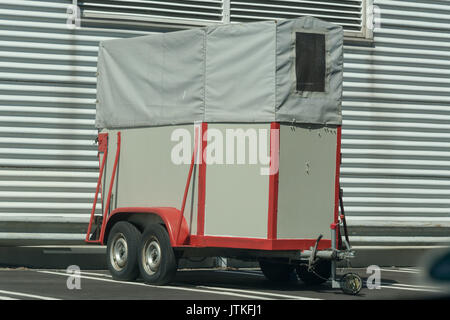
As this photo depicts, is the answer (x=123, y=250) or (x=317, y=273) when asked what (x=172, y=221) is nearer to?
(x=123, y=250)

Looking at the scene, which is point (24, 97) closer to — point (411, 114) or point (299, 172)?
point (299, 172)

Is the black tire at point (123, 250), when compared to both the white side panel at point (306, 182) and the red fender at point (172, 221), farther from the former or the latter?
the white side panel at point (306, 182)

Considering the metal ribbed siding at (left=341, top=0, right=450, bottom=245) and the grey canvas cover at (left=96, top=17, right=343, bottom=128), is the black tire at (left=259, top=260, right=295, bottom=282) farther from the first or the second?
the metal ribbed siding at (left=341, top=0, right=450, bottom=245)

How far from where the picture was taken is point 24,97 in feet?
49.3

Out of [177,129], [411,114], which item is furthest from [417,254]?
[177,129]

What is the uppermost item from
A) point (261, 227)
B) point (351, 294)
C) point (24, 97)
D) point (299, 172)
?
point (24, 97)

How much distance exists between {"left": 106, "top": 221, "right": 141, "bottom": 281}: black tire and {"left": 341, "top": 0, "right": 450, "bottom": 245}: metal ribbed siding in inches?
220

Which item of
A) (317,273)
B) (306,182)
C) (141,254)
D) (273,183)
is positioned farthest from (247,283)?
(273,183)

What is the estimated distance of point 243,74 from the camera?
456 inches

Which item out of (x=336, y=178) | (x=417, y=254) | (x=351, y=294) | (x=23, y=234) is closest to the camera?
(x=351, y=294)

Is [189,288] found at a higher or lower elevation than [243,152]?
lower

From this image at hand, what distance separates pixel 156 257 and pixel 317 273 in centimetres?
234

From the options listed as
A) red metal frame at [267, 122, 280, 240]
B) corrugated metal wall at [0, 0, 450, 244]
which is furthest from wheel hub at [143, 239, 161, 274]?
corrugated metal wall at [0, 0, 450, 244]
